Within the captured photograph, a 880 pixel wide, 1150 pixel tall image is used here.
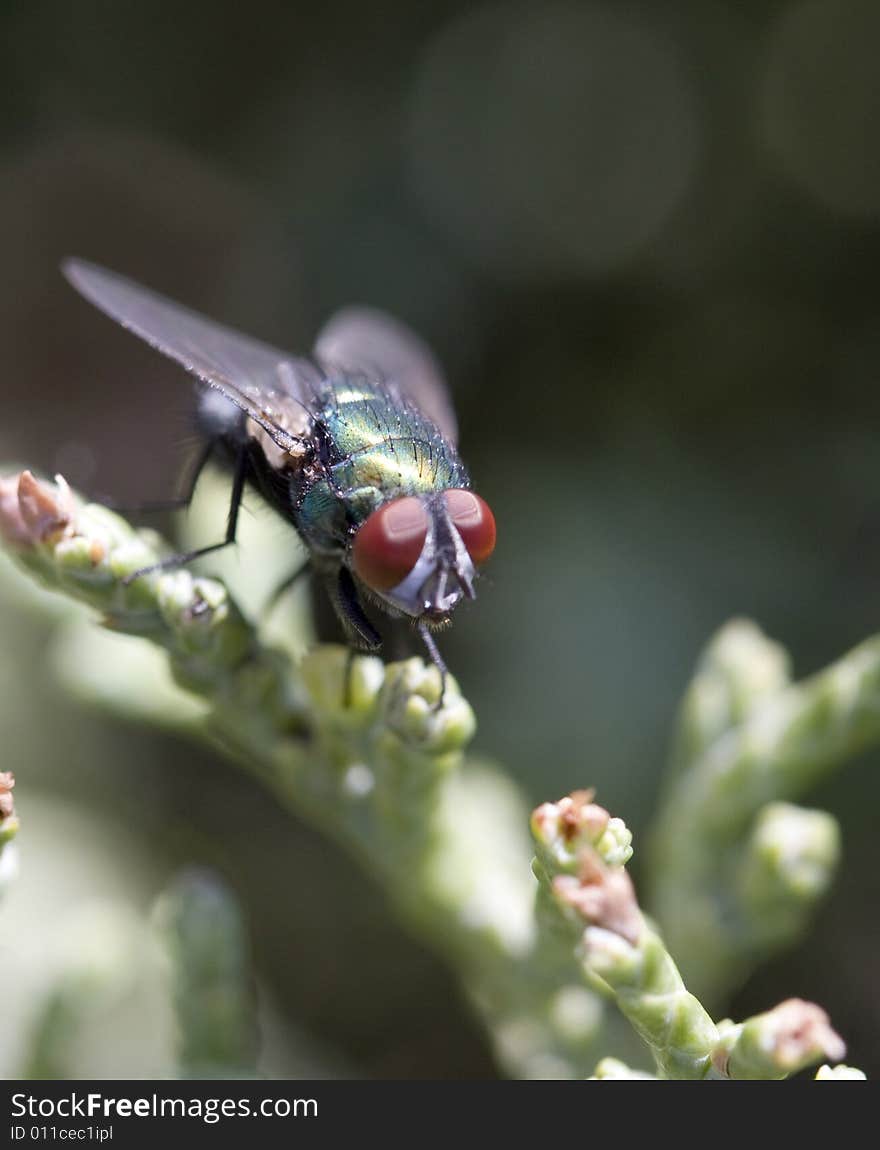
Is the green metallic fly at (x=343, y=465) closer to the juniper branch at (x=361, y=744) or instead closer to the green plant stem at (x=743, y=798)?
the juniper branch at (x=361, y=744)

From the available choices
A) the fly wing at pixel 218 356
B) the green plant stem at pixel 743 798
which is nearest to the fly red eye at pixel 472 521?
the fly wing at pixel 218 356

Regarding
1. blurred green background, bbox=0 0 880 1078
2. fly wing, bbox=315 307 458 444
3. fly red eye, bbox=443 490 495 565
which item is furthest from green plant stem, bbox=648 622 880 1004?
fly wing, bbox=315 307 458 444

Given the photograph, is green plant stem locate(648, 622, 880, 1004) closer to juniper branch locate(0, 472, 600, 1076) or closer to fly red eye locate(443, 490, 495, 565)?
juniper branch locate(0, 472, 600, 1076)

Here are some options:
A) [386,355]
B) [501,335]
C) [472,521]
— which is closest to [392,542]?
[472,521]

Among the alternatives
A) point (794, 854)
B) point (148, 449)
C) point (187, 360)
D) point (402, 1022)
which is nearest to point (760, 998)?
point (794, 854)

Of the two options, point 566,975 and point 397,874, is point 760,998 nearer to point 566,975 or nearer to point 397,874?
point 566,975

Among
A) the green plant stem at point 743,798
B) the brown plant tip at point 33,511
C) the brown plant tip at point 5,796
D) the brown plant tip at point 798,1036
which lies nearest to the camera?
the brown plant tip at point 798,1036

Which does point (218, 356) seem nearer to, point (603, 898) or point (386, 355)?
point (386, 355)
